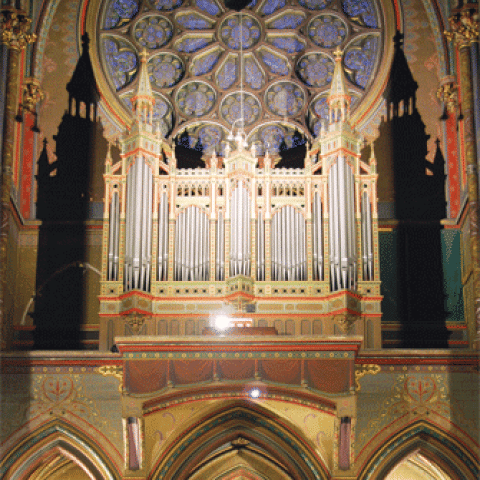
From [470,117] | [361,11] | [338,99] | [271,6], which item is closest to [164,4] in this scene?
[271,6]

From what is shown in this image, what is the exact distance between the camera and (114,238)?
735 inches

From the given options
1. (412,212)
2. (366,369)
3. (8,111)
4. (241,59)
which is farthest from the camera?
(241,59)

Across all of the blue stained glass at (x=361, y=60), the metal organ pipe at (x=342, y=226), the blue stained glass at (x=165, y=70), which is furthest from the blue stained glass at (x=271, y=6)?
the metal organ pipe at (x=342, y=226)

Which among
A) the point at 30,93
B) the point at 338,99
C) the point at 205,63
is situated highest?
the point at 205,63

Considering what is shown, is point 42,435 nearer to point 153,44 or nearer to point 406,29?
point 153,44

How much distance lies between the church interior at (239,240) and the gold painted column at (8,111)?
5cm

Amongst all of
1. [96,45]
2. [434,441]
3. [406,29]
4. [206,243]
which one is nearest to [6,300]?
[206,243]

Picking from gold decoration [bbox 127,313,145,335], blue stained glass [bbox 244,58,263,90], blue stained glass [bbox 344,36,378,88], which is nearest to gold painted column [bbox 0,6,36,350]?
gold decoration [bbox 127,313,145,335]

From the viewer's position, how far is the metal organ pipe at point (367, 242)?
18500mm

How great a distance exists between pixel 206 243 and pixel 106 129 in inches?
136

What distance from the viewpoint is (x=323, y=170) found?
19062 millimetres

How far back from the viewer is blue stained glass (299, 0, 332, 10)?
21422 millimetres

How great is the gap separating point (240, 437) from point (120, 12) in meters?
9.11

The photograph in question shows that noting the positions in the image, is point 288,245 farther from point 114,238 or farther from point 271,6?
point 271,6
